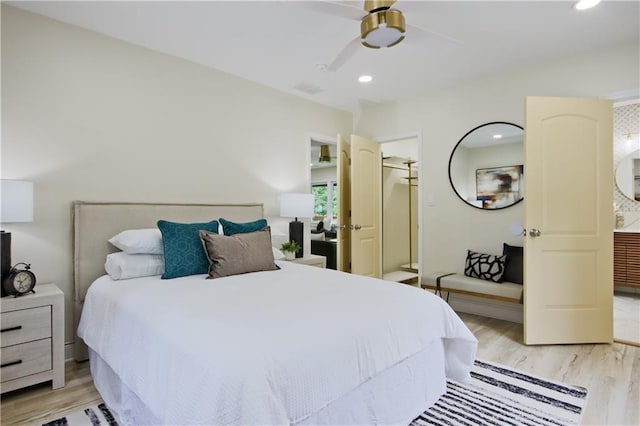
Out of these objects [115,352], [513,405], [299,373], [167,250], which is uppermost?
[167,250]

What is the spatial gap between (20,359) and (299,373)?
6.56 ft

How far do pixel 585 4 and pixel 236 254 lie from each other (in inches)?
120

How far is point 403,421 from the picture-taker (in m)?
1.80

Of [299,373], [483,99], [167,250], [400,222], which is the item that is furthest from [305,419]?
[400,222]

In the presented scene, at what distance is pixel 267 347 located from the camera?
130 cm

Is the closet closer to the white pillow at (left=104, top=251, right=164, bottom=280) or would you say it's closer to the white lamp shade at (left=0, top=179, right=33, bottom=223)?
the white pillow at (left=104, top=251, right=164, bottom=280)

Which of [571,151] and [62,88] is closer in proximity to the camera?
[62,88]

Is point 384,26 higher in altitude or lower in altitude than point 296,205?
higher

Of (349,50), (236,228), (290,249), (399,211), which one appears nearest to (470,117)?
(349,50)

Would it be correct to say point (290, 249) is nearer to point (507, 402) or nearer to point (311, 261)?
point (311, 261)

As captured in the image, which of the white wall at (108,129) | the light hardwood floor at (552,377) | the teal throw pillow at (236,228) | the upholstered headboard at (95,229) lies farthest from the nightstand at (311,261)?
the light hardwood floor at (552,377)

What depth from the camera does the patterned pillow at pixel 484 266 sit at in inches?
141

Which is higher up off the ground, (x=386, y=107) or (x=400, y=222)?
(x=386, y=107)

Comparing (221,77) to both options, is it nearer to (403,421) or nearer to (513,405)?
(403,421)
